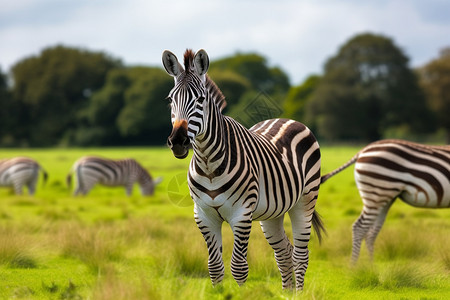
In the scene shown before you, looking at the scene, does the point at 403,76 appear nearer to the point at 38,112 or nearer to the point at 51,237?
the point at 38,112

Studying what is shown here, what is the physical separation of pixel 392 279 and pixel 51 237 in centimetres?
613

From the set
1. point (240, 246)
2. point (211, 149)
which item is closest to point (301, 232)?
point (240, 246)

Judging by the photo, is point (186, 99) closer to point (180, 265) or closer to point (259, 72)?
point (180, 265)

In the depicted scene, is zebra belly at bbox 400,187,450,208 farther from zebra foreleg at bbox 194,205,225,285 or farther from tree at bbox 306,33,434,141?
tree at bbox 306,33,434,141

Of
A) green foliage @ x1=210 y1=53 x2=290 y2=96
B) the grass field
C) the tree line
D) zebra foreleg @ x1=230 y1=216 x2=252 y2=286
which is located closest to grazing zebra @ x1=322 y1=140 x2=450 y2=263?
the grass field

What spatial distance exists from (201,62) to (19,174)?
57.7 feet

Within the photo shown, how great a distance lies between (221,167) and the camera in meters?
5.20

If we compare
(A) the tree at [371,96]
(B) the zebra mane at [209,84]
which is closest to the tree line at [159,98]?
(A) the tree at [371,96]

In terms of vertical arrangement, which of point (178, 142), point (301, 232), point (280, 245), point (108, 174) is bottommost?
point (108, 174)

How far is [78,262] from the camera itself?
8961mm

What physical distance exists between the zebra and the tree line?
25033 millimetres

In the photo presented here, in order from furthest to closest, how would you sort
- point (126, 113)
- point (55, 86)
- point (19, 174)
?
point (55, 86) < point (126, 113) < point (19, 174)

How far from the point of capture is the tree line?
5456 centimetres

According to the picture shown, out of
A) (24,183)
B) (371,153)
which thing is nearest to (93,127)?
(24,183)
